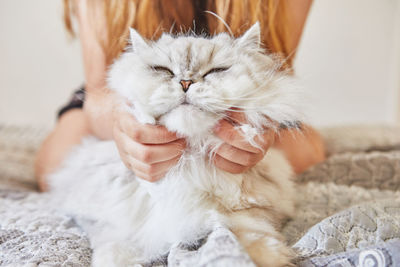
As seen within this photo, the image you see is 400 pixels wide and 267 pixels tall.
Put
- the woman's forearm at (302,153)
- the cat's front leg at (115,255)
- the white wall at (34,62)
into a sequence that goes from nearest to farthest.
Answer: the cat's front leg at (115,255), the woman's forearm at (302,153), the white wall at (34,62)

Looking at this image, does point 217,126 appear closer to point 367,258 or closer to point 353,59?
point 367,258

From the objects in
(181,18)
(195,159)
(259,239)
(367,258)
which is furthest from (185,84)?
(181,18)

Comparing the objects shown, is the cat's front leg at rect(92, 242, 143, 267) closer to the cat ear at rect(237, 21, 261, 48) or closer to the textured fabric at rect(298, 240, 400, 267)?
the textured fabric at rect(298, 240, 400, 267)

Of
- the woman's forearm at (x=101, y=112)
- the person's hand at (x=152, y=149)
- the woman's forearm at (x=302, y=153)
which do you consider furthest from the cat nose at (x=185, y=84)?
the woman's forearm at (x=302, y=153)

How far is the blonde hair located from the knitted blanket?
0.45 m

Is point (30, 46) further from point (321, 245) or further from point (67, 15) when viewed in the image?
point (321, 245)

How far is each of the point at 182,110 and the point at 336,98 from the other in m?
2.42

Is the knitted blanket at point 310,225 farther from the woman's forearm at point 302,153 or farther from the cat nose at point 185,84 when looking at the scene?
the cat nose at point 185,84

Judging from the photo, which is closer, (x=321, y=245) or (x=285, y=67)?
(x=321, y=245)

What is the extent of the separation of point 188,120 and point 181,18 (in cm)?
70

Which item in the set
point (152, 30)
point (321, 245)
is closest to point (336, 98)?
point (152, 30)

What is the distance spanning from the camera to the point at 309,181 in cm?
125

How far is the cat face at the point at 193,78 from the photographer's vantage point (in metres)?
0.71

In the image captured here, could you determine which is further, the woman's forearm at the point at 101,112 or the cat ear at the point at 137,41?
the woman's forearm at the point at 101,112
